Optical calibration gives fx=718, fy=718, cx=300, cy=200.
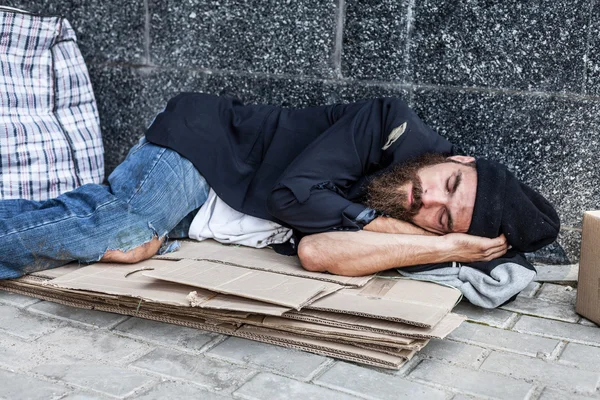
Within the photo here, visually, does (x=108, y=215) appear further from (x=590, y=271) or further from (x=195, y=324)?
(x=590, y=271)

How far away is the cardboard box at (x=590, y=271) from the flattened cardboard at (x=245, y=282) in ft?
3.65

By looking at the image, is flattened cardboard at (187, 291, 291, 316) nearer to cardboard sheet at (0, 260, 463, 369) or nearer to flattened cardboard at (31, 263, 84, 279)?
cardboard sheet at (0, 260, 463, 369)

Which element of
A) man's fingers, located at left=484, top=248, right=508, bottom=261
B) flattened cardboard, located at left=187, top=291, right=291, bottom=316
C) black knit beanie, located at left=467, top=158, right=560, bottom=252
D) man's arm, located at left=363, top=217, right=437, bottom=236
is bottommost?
flattened cardboard, located at left=187, top=291, right=291, bottom=316

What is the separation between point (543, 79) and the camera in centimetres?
354

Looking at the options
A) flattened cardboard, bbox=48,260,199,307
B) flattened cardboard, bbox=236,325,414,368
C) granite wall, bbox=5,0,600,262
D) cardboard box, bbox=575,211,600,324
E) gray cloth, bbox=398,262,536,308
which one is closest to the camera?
flattened cardboard, bbox=236,325,414,368

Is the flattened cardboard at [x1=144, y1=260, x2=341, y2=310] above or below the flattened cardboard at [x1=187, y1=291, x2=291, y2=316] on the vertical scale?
above

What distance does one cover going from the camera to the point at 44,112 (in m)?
4.05

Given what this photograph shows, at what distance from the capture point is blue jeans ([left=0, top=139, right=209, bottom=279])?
319 cm

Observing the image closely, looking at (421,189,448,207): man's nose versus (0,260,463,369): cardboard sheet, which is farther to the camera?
(421,189,448,207): man's nose

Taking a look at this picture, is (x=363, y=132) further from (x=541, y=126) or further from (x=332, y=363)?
(x=332, y=363)

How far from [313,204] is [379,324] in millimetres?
693

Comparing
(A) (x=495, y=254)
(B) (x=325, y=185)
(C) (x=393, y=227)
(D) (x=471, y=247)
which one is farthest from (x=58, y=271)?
(A) (x=495, y=254)

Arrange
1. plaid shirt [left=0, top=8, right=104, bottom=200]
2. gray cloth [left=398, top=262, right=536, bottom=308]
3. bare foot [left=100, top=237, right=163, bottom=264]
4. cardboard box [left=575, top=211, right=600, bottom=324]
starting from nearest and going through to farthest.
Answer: cardboard box [left=575, top=211, right=600, bottom=324] < gray cloth [left=398, top=262, right=536, bottom=308] < bare foot [left=100, top=237, right=163, bottom=264] < plaid shirt [left=0, top=8, right=104, bottom=200]

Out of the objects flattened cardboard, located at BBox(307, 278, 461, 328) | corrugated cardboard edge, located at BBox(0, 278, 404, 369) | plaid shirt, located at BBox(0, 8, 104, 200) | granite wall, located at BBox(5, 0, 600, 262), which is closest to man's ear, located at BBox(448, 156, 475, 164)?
granite wall, located at BBox(5, 0, 600, 262)
